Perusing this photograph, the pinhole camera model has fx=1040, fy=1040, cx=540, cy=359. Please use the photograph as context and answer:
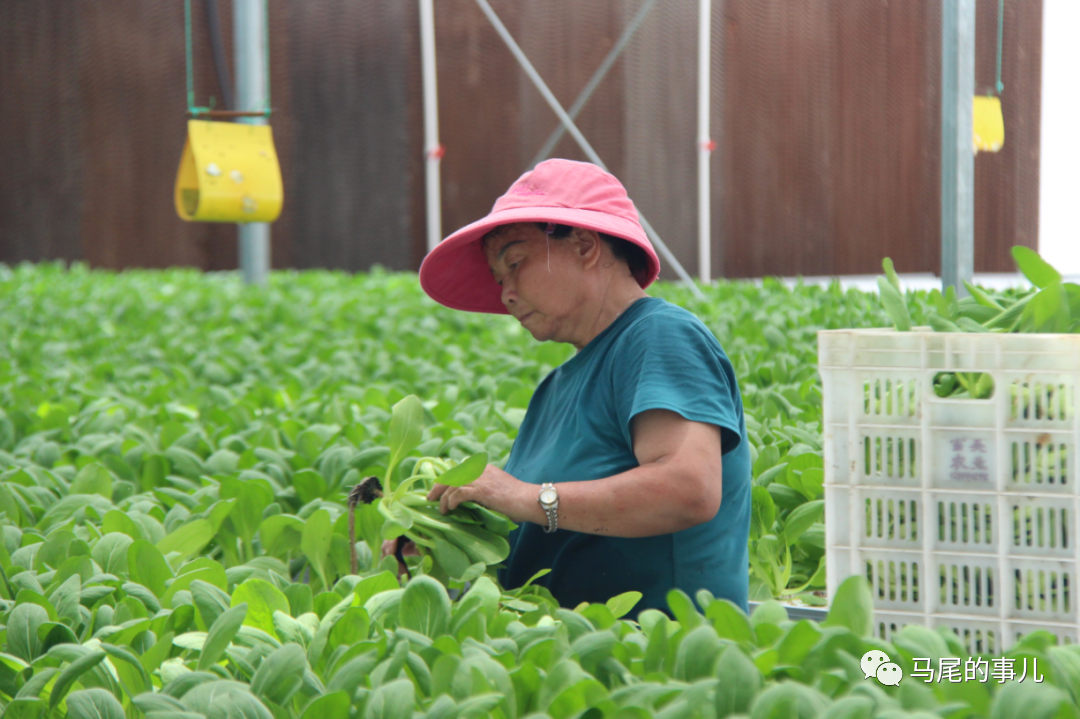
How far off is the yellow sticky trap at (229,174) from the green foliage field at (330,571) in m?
0.76

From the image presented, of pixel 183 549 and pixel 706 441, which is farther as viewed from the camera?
pixel 183 549

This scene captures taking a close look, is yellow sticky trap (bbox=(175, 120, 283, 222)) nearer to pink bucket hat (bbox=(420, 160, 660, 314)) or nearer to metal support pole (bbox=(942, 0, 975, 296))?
metal support pole (bbox=(942, 0, 975, 296))

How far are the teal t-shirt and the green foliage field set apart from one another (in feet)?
0.34

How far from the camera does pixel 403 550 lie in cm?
182

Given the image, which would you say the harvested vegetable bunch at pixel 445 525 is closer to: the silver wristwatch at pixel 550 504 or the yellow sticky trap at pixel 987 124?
the silver wristwatch at pixel 550 504

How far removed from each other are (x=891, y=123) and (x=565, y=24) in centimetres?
275

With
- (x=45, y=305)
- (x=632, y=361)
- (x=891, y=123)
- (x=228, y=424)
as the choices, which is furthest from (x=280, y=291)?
(x=632, y=361)

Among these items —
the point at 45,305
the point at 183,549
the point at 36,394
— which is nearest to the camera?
the point at 183,549

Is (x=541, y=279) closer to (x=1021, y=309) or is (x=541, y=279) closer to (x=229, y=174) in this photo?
(x=1021, y=309)

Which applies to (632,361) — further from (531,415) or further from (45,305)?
(45,305)

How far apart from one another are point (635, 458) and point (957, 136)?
1.98 m

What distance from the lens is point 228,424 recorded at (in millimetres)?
2982

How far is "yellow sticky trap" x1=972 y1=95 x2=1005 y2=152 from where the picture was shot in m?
4.00

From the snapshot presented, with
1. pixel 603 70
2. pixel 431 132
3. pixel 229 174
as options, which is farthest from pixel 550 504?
pixel 431 132
